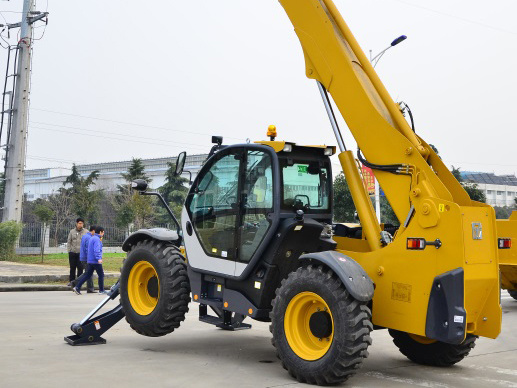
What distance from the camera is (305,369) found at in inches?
284

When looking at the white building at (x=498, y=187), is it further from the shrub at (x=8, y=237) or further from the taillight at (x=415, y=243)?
the taillight at (x=415, y=243)

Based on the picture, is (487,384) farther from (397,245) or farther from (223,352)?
(223,352)

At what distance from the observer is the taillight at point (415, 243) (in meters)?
7.02

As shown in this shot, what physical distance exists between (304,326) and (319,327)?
1.01 ft

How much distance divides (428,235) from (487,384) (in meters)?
1.84

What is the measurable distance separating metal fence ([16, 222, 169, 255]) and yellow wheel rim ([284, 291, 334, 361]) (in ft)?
77.0

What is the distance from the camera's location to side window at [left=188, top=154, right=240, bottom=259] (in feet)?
28.0

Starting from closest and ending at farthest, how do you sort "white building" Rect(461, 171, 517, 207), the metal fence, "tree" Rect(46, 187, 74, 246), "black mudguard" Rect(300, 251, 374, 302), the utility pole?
"black mudguard" Rect(300, 251, 374, 302) < the utility pole < the metal fence < "tree" Rect(46, 187, 74, 246) < "white building" Rect(461, 171, 517, 207)

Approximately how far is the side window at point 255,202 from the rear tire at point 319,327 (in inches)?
29.7

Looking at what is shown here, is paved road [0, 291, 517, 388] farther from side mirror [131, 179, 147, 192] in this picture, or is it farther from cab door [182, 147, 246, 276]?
side mirror [131, 179, 147, 192]

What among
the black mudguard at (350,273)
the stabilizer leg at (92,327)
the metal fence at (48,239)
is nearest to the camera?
the black mudguard at (350,273)

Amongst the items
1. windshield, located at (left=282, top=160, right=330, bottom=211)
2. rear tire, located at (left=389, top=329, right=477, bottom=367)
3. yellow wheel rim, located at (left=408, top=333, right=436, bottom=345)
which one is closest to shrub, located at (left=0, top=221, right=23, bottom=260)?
windshield, located at (left=282, top=160, right=330, bottom=211)

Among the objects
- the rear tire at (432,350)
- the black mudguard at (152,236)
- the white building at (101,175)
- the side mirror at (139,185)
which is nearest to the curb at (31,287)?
the black mudguard at (152,236)

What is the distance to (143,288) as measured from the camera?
31.4 ft
